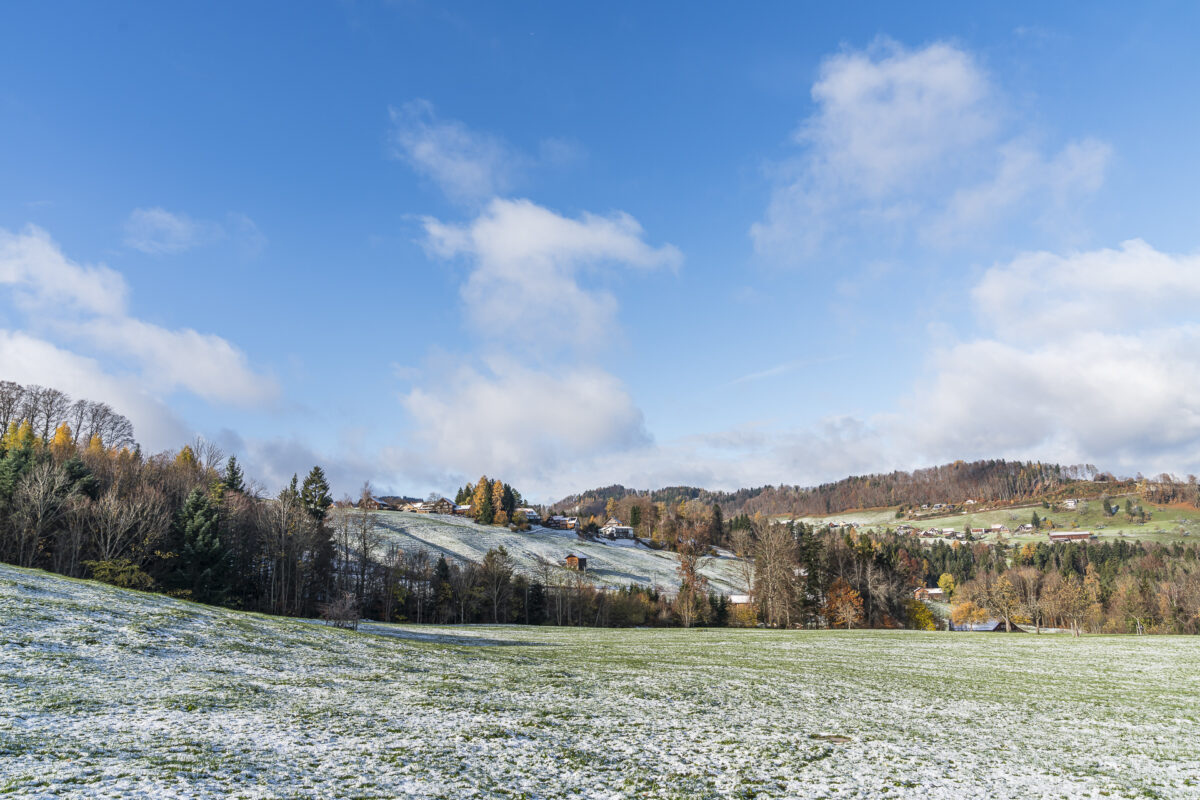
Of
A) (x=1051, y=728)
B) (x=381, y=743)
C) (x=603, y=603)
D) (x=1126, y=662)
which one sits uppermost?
(x=381, y=743)

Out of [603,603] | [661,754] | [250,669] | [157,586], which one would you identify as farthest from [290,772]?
[603,603]

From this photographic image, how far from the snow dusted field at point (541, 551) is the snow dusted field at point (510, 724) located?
100 m

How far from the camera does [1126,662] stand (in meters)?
41.3

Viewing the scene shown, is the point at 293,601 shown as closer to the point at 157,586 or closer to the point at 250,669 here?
the point at 157,586

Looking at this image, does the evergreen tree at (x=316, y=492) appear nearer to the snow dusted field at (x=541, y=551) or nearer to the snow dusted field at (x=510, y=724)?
the snow dusted field at (x=541, y=551)

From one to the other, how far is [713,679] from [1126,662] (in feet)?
115

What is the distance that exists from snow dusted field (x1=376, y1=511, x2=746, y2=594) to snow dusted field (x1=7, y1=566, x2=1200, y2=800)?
100281 mm

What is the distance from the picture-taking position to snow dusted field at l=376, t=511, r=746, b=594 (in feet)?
448

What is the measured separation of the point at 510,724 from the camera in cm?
1641

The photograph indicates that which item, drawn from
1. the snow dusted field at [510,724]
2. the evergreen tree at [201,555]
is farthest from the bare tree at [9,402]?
the snow dusted field at [510,724]

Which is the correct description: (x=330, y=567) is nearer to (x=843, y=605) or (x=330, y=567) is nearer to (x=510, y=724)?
(x=843, y=605)

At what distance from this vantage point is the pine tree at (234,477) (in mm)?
116894

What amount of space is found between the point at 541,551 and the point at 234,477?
2882 inches

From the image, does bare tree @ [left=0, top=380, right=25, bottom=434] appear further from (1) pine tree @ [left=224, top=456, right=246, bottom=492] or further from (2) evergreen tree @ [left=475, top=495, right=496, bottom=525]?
(2) evergreen tree @ [left=475, top=495, right=496, bottom=525]
